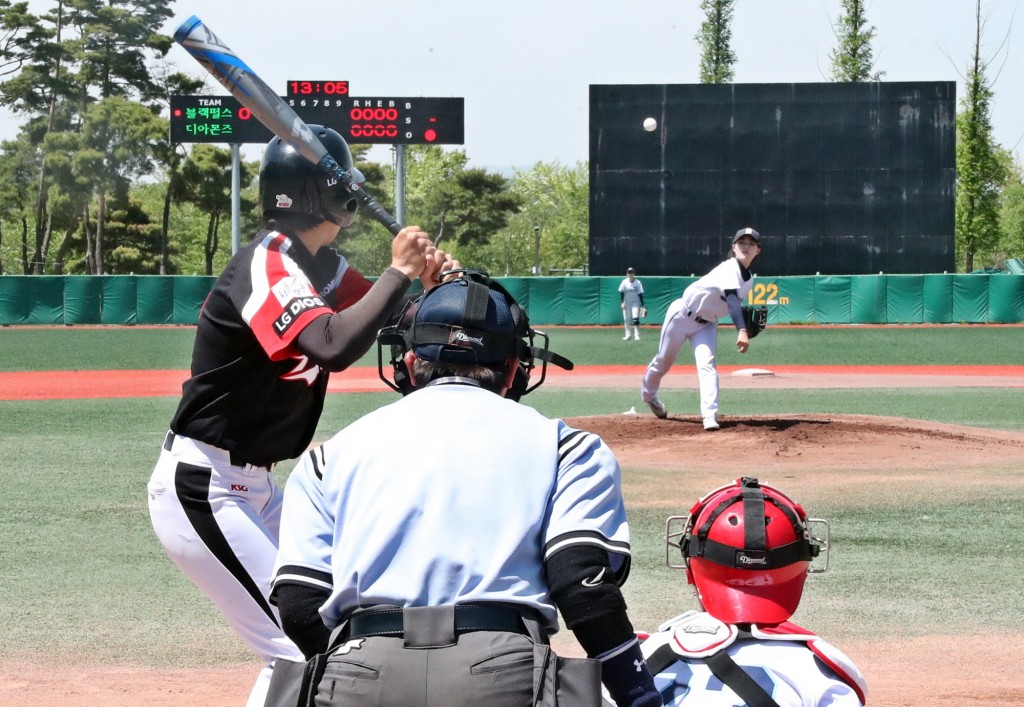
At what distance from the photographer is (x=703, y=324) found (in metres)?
12.8

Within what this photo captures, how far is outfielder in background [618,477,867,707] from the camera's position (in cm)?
252

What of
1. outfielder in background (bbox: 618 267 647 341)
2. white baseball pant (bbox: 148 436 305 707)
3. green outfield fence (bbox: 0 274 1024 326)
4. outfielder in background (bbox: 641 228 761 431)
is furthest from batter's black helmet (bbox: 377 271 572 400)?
green outfield fence (bbox: 0 274 1024 326)

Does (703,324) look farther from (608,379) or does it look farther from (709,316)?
(608,379)

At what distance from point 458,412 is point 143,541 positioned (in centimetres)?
591

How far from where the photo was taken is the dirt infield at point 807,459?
494 centimetres

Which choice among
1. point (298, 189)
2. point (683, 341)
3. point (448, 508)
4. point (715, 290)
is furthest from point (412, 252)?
point (683, 341)

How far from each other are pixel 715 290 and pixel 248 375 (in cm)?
929

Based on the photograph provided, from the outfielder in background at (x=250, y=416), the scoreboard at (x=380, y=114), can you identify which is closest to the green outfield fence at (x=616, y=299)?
the scoreboard at (x=380, y=114)

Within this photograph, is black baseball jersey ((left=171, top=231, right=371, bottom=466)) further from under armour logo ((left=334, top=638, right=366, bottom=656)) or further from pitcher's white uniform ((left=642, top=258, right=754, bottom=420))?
pitcher's white uniform ((left=642, top=258, right=754, bottom=420))

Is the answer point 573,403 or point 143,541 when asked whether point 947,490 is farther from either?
point 573,403

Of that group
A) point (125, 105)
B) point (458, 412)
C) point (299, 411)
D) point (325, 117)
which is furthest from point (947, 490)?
point (125, 105)

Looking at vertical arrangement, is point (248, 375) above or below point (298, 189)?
below

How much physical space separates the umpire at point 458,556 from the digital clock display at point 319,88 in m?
32.2

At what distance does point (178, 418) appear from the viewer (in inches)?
138
